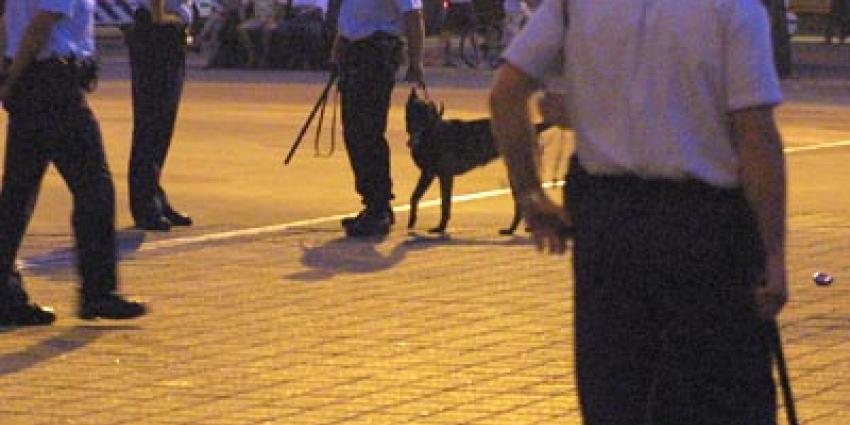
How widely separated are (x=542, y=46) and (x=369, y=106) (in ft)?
27.1

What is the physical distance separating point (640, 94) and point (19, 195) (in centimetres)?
515

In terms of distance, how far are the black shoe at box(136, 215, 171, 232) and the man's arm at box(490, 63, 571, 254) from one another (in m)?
8.29

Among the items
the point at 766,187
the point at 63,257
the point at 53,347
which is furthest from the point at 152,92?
the point at 766,187

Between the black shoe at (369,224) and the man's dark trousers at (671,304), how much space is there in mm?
8069

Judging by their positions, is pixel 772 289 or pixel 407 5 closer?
pixel 772 289

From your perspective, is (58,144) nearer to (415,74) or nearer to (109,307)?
(109,307)

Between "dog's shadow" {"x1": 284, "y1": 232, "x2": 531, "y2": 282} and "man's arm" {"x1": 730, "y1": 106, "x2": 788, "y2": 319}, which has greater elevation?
"man's arm" {"x1": 730, "y1": 106, "x2": 788, "y2": 319}

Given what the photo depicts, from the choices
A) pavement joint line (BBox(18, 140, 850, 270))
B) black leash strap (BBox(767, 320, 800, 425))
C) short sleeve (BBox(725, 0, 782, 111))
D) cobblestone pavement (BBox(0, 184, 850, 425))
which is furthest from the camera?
pavement joint line (BBox(18, 140, 850, 270))

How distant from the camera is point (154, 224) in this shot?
13188mm

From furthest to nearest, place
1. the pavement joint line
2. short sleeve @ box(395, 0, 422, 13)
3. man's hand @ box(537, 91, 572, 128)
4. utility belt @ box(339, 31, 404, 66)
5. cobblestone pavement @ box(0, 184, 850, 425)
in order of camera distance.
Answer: utility belt @ box(339, 31, 404, 66) → short sleeve @ box(395, 0, 422, 13) → the pavement joint line → cobblestone pavement @ box(0, 184, 850, 425) → man's hand @ box(537, 91, 572, 128)

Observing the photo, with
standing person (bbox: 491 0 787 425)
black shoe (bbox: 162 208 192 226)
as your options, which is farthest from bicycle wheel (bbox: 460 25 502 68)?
standing person (bbox: 491 0 787 425)

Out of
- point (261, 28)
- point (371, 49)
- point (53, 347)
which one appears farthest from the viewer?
point (261, 28)

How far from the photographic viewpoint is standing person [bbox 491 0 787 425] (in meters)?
4.83

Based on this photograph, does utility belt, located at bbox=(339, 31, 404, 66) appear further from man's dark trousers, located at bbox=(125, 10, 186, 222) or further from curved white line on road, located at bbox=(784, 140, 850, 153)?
curved white line on road, located at bbox=(784, 140, 850, 153)
